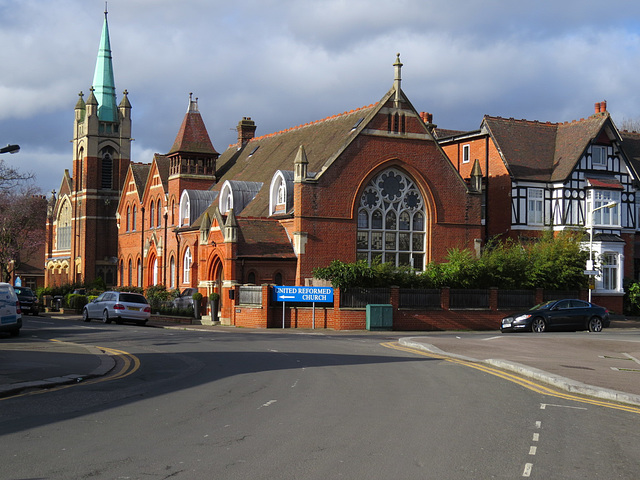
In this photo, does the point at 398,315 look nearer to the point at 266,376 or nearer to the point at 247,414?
the point at 266,376

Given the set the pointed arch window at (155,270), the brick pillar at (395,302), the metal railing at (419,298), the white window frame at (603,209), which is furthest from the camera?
the pointed arch window at (155,270)

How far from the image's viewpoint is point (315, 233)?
40688 millimetres

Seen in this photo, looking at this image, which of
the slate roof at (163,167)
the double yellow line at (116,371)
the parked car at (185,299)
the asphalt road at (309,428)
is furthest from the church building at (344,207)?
the asphalt road at (309,428)

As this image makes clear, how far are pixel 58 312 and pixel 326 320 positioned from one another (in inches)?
976

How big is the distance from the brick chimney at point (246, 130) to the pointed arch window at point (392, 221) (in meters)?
22.9

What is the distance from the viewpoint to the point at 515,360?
63.7ft

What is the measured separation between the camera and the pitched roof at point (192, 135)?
55.9 meters

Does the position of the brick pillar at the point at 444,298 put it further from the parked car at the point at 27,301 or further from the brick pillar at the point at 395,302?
the parked car at the point at 27,301

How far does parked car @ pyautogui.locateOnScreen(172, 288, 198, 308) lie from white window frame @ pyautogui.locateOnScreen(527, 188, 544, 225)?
20.1 metres

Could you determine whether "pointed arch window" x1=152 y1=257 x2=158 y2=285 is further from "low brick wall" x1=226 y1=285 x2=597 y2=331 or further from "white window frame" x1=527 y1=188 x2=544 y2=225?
"white window frame" x1=527 y1=188 x2=544 y2=225

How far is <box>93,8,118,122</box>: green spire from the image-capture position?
73.8m

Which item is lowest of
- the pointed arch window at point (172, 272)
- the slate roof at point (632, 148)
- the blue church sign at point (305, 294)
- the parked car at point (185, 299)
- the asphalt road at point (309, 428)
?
the asphalt road at point (309, 428)

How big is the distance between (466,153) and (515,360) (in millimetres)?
33617

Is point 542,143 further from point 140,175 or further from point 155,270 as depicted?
point 140,175
